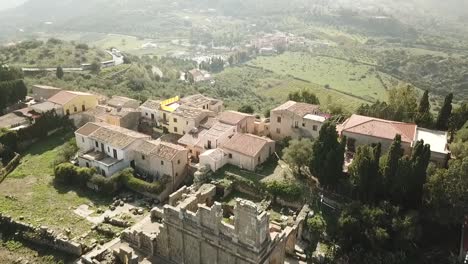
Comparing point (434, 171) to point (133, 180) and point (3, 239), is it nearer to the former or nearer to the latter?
point (133, 180)

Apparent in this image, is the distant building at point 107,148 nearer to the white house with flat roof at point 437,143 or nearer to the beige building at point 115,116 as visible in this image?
the beige building at point 115,116

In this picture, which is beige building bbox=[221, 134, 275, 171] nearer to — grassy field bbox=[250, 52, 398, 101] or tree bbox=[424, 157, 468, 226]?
tree bbox=[424, 157, 468, 226]

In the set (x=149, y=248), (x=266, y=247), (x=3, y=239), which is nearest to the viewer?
(x=266, y=247)

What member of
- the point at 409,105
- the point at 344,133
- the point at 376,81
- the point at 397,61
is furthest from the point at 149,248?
the point at 397,61

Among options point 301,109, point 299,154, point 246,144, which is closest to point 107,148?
point 246,144

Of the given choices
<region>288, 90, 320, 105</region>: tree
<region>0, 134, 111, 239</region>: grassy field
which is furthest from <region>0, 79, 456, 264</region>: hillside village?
<region>288, 90, 320, 105</region>: tree

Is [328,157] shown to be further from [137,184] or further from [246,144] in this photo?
[137,184]
